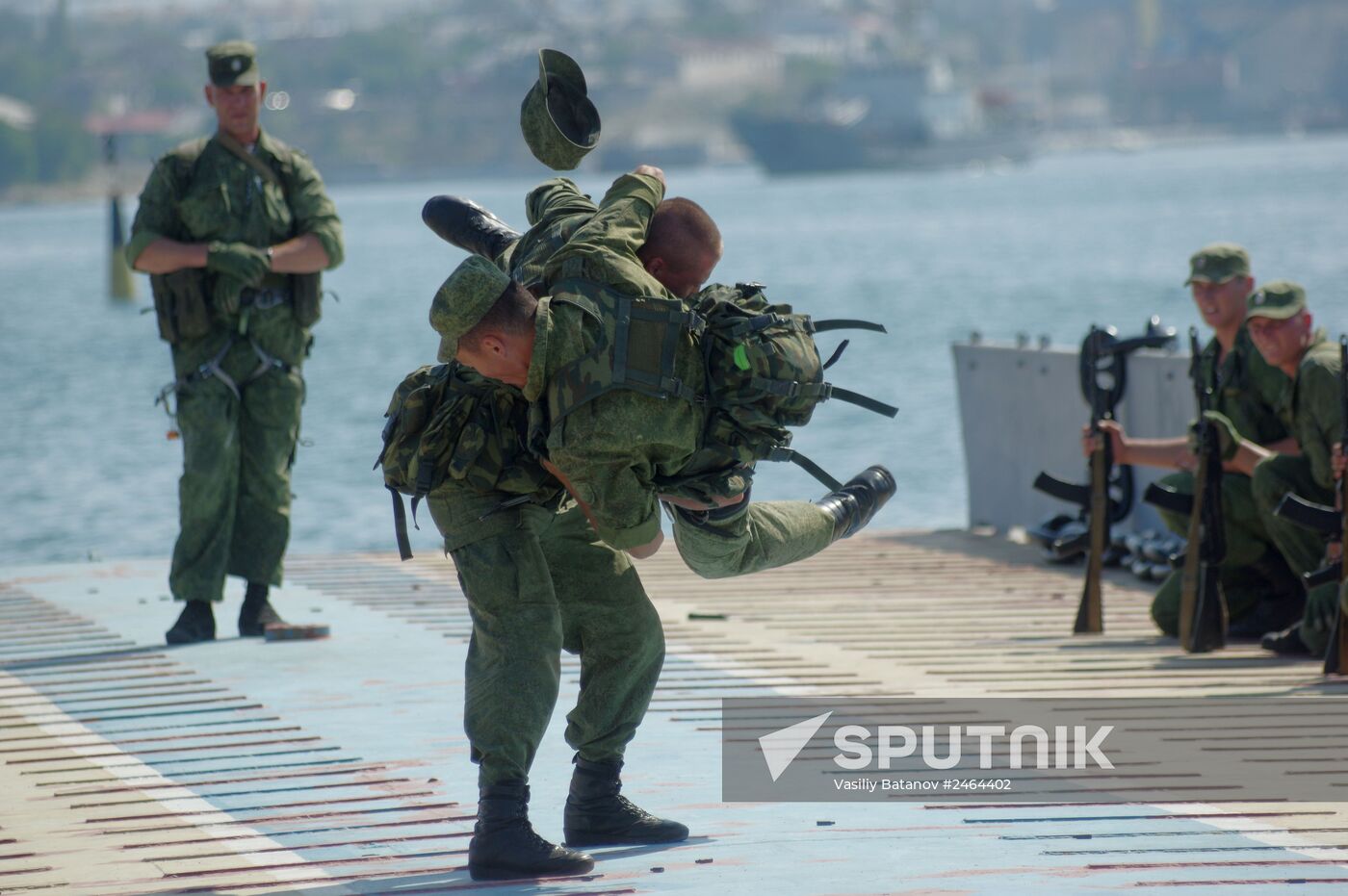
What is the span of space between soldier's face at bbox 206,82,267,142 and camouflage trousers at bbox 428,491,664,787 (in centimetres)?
342

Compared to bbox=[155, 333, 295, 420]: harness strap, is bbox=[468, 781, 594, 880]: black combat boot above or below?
below

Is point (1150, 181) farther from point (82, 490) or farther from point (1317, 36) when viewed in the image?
point (82, 490)

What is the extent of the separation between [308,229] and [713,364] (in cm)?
360

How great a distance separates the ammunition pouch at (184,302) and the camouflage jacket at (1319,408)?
3741mm

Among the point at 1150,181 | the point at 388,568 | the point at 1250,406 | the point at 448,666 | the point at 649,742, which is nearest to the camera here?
the point at 649,742

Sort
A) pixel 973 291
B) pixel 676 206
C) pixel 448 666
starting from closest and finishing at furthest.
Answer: pixel 676 206
pixel 448 666
pixel 973 291

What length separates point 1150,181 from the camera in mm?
109188

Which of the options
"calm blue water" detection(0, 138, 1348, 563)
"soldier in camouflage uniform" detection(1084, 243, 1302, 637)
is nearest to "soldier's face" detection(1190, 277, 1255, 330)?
"soldier in camouflage uniform" detection(1084, 243, 1302, 637)

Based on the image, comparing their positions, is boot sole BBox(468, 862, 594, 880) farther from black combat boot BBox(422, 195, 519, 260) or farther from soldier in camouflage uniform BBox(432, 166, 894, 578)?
black combat boot BBox(422, 195, 519, 260)

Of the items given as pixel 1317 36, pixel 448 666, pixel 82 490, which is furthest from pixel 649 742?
pixel 1317 36

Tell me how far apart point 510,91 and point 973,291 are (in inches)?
3972

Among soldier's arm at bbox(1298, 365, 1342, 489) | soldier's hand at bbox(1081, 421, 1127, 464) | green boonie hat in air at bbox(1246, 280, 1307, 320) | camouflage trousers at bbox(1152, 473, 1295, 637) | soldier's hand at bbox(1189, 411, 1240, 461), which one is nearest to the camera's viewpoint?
soldier's arm at bbox(1298, 365, 1342, 489)

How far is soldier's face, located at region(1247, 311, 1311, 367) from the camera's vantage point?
739 cm

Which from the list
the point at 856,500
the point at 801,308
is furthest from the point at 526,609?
the point at 801,308
